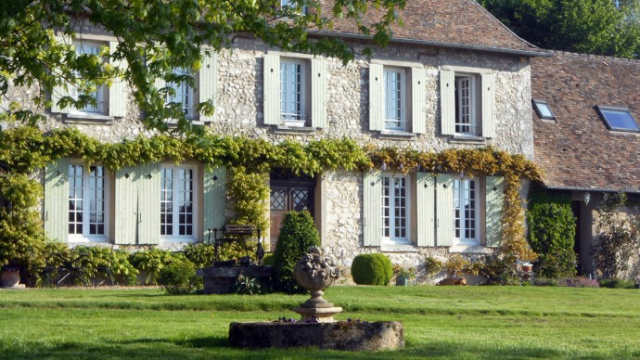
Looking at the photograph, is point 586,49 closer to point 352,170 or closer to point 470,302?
point 352,170

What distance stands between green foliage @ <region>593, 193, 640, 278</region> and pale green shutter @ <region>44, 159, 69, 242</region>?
42.2 ft

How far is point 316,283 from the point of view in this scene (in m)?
13.3

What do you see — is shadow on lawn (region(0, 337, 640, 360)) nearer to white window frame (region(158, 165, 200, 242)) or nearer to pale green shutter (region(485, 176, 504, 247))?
white window frame (region(158, 165, 200, 242))

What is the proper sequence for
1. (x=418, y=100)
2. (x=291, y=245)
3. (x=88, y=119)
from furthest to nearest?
1. (x=418, y=100)
2. (x=88, y=119)
3. (x=291, y=245)

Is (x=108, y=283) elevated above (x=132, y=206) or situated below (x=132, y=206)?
below

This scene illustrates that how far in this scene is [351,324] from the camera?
41.9ft

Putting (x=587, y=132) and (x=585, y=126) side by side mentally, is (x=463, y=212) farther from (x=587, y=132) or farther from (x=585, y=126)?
(x=585, y=126)

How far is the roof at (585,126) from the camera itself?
29.9 m

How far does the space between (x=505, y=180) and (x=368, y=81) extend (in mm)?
4252

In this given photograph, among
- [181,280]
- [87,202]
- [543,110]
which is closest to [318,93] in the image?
[87,202]

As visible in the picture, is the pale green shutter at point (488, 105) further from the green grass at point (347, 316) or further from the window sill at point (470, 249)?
the green grass at point (347, 316)

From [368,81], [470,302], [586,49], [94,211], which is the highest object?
[586,49]

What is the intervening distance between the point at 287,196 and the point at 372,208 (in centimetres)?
197

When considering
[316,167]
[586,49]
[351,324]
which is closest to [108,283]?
[316,167]
